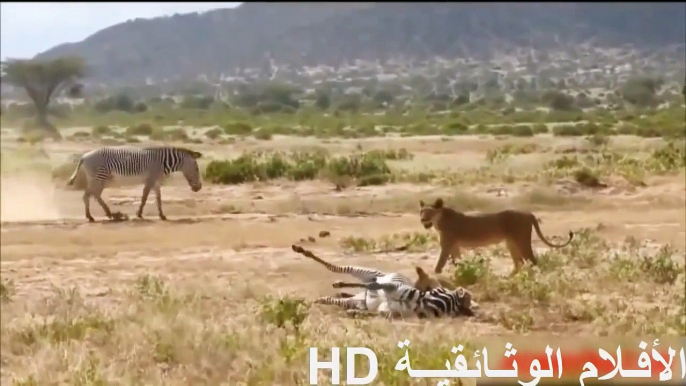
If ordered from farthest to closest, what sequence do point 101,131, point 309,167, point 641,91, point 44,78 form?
point 309,167, point 44,78, point 101,131, point 641,91

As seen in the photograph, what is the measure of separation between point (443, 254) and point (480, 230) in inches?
12.1

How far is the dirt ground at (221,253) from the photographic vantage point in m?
5.36

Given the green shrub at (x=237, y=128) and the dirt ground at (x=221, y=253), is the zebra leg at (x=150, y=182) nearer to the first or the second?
the dirt ground at (x=221, y=253)

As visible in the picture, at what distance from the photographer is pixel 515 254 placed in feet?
19.7

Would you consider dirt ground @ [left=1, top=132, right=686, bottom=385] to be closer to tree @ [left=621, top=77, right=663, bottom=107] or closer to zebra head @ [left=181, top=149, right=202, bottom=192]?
zebra head @ [left=181, top=149, right=202, bottom=192]

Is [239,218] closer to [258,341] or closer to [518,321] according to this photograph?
[258,341]

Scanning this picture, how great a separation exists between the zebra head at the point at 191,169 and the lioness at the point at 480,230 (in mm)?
1608

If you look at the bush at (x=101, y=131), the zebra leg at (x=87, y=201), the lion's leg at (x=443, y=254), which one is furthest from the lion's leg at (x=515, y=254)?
the bush at (x=101, y=131)

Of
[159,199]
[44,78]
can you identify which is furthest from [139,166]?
[44,78]

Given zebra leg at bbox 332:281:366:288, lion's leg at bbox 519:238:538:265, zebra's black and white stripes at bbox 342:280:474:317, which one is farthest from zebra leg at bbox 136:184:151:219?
lion's leg at bbox 519:238:538:265

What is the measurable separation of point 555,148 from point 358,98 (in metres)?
1.66

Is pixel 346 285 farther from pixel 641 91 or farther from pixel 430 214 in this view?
pixel 641 91

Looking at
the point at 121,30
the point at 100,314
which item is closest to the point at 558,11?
the point at 121,30

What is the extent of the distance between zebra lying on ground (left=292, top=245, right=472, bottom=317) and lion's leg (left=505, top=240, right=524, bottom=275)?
48 centimetres
